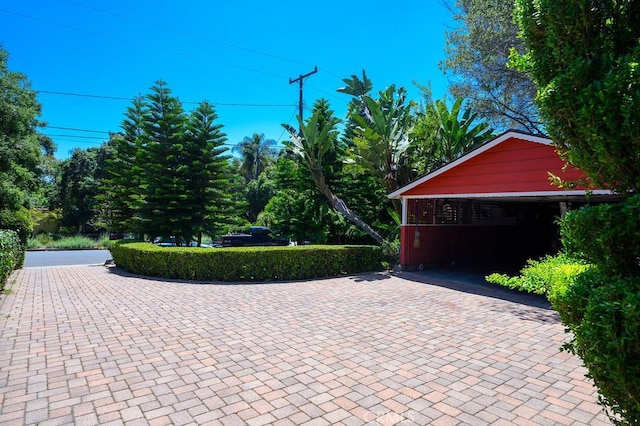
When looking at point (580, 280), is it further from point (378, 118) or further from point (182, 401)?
point (378, 118)

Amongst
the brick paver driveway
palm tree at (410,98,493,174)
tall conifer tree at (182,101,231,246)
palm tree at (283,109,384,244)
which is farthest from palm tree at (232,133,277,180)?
the brick paver driveway

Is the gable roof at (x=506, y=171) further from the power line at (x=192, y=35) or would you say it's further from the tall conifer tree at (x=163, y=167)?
the power line at (x=192, y=35)

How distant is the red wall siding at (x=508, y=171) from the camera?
7.48 metres

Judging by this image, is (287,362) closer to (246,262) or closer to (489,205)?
(246,262)

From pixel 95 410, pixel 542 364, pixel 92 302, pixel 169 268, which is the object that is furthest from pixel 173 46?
pixel 542 364

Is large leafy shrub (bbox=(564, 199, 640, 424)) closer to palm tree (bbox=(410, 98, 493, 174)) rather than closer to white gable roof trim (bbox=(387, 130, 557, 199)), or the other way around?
white gable roof trim (bbox=(387, 130, 557, 199))

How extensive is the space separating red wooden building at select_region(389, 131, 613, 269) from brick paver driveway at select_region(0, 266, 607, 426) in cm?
226

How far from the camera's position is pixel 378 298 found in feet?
24.0

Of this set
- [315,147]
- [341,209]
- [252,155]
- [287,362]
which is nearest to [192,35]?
[315,147]

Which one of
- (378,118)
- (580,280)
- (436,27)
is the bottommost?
(580,280)

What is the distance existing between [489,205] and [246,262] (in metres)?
9.91

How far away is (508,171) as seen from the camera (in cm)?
816

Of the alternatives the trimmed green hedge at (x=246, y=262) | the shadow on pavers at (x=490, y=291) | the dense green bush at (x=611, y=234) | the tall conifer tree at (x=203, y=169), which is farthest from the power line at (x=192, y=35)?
the dense green bush at (x=611, y=234)

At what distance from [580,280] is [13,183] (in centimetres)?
1563
